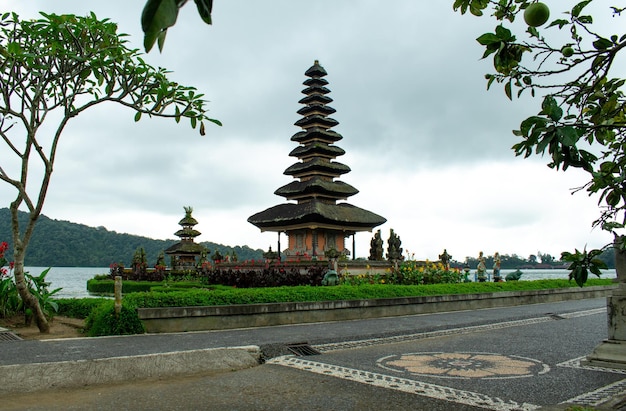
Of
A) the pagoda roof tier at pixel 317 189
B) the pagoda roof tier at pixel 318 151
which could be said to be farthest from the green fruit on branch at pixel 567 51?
the pagoda roof tier at pixel 318 151

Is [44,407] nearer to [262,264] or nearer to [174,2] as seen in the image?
[174,2]

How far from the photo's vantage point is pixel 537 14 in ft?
9.11

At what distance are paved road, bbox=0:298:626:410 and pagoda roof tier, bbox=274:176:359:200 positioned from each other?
Answer: 25.0m

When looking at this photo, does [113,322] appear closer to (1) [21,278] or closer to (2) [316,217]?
(1) [21,278]

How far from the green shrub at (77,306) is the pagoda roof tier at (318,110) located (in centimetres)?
2910

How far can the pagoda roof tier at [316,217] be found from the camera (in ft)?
111

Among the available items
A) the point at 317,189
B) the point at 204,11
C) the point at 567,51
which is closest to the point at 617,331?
the point at 567,51

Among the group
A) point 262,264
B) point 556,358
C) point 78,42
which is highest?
point 78,42

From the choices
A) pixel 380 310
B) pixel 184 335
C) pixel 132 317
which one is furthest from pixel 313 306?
pixel 132 317

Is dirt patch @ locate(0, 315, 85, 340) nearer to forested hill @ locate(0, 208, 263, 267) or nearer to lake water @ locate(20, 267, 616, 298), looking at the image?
lake water @ locate(20, 267, 616, 298)

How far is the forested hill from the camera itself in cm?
9956

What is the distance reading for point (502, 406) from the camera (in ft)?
17.4

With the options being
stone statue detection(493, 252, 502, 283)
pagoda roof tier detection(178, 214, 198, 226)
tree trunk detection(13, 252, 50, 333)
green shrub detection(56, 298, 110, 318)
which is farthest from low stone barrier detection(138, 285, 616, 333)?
pagoda roof tier detection(178, 214, 198, 226)

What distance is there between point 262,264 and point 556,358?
916 inches
